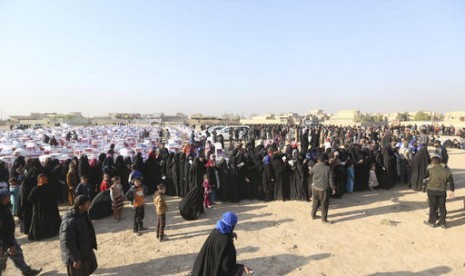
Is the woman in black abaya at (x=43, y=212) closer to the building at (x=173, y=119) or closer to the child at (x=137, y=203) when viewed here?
the child at (x=137, y=203)

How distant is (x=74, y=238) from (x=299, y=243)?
3.75m

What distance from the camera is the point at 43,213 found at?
18.2ft

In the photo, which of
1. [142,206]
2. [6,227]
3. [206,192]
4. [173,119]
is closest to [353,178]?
[206,192]

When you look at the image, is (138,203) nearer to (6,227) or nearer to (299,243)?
(6,227)

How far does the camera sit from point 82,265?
340 centimetres

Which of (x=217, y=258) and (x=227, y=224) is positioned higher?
(x=227, y=224)

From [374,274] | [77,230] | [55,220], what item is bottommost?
[374,274]

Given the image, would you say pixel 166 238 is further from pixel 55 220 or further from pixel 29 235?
pixel 29 235

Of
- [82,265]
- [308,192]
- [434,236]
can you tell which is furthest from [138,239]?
[434,236]

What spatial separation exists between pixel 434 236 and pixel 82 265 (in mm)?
6010

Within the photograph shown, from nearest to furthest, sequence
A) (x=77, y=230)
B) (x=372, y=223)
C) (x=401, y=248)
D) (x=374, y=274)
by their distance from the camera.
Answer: (x=77, y=230)
(x=374, y=274)
(x=401, y=248)
(x=372, y=223)

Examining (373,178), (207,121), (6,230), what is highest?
(207,121)

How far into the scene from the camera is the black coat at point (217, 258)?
2926mm

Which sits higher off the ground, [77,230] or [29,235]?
[77,230]
